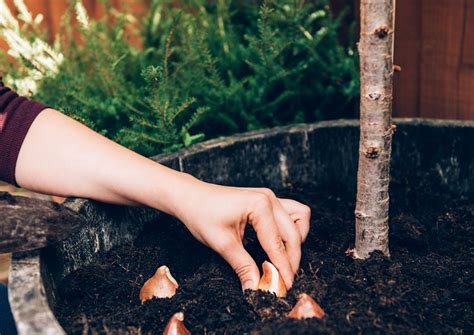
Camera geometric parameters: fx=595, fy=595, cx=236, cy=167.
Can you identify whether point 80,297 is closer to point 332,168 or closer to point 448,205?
point 332,168

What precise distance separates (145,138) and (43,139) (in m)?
0.48

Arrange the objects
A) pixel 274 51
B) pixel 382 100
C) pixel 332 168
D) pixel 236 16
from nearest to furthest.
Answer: pixel 382 100 < pixel 332 168 < pixel 274 51 < pixel 236 16

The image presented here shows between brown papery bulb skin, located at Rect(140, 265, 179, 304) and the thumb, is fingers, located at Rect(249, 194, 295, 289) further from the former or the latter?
brown papery bulb skin, located at Rect(140, 265, 179, 304)

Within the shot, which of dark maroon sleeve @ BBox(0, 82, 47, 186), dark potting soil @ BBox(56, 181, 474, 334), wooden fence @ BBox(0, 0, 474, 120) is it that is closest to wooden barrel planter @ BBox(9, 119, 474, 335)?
dark potting soil @ BBox(56, 181, 474, 334)

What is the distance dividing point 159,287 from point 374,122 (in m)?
0.56

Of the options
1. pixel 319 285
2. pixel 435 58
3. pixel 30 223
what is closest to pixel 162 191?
pixel 30 223

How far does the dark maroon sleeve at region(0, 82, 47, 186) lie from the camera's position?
1331 mm

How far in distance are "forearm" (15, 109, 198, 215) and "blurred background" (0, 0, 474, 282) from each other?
36 cm

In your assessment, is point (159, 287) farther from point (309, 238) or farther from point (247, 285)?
point (309, 238)

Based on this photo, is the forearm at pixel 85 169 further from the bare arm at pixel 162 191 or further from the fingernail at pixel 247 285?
the fingernail at pixel 247 285

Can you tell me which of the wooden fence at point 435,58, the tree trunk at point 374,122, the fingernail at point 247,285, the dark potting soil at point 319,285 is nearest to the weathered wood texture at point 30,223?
the dark potting soil at point 319,285

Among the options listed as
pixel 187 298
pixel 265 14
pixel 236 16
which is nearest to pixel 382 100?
pixel 187 298

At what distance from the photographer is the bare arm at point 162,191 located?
4.10 feet

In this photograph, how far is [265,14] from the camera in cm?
180
